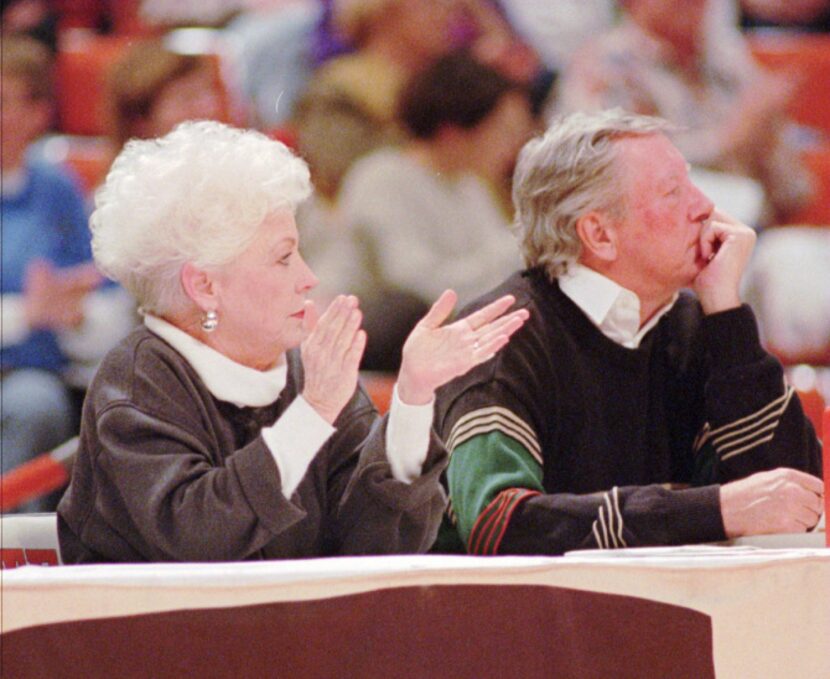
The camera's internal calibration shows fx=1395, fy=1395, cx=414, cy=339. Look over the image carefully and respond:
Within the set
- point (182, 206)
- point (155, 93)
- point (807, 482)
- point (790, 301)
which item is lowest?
point (790, 301)

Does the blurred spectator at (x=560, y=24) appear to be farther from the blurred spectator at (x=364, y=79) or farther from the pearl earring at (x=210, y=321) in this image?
the pearl earring at (x=210, y=321)

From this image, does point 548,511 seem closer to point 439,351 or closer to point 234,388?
point 439,351

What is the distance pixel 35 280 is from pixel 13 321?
0.41 ft

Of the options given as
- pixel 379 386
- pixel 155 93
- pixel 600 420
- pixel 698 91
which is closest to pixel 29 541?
pixel 600 420

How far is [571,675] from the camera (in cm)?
127

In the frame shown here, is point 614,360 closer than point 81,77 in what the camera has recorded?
Yes

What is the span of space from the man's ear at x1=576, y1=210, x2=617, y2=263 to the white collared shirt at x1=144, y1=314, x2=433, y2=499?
545 millimetres

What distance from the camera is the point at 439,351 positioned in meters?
1.61

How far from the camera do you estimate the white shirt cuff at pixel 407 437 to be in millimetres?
1652

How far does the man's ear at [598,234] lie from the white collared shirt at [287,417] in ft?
1.79

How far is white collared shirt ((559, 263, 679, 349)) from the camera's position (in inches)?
81.6

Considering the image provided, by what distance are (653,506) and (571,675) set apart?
0.56 meters

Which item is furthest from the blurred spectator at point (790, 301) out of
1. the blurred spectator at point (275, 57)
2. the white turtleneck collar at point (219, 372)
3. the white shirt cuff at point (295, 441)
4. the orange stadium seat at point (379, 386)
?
the white shirt cuff at point (295, 441)

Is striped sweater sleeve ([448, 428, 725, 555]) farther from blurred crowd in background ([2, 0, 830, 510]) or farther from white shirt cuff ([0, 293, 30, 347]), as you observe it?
white shirt cuff ([0, 293, 30, 347])
